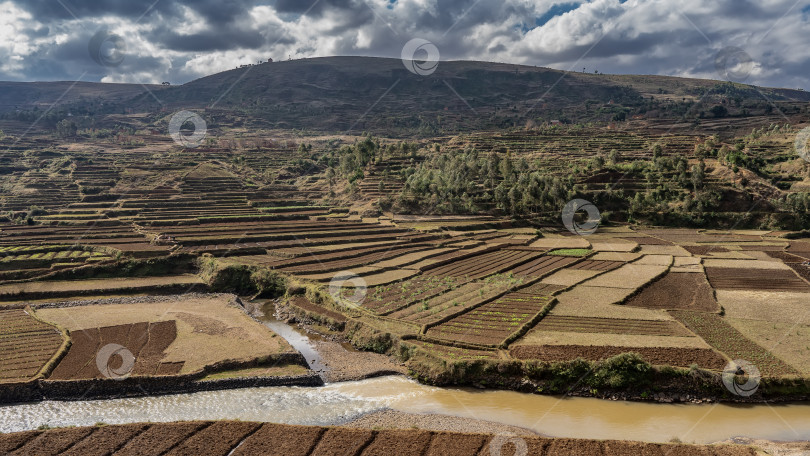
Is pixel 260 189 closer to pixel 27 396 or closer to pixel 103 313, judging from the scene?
pixel 103 313

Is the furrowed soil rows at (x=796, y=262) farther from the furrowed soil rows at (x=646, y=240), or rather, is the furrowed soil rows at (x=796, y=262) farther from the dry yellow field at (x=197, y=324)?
the dry yellow field at (x=197, y=324)

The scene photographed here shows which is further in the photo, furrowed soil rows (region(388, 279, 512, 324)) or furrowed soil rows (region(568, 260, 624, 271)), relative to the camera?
furrowed soil rows (region(568, 260, 624, 271))

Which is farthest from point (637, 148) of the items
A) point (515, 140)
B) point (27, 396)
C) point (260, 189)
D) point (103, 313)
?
point (27, 396)

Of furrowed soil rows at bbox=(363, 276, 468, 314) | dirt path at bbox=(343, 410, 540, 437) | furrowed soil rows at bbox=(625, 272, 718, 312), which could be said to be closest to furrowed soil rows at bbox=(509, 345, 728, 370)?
dirt path at bbox=(343, 410, 540, 437)

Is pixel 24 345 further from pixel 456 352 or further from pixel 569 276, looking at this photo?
pixel 569 276

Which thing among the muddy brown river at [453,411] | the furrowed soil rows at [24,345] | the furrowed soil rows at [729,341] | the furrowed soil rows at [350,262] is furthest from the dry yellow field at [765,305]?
the furrowed soil rows at [24,345]

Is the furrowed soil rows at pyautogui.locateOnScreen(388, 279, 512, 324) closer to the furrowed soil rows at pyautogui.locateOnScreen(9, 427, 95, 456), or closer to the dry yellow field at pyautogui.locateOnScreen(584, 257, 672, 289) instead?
the dry yellow field at pyautogui.locateOnScreen(584, 257, 672, 289)
